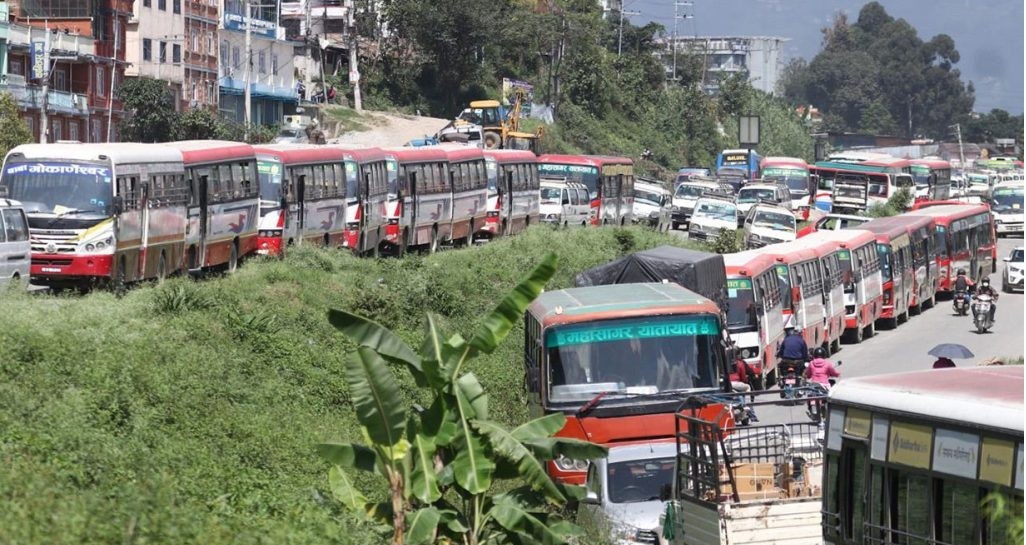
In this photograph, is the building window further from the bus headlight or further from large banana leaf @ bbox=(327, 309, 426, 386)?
large banana leaf @ bbox=(327, 309, 426, 386)

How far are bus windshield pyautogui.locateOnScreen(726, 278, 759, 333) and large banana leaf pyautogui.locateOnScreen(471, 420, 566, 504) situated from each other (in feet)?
48.3

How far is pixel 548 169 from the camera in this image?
55500 mm

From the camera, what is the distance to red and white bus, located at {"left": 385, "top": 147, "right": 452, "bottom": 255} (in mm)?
40031

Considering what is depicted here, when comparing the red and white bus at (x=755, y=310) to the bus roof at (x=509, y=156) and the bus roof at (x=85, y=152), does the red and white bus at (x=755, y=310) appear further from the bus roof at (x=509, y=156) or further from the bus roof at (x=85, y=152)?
the bus roof at (x=509, y=156)

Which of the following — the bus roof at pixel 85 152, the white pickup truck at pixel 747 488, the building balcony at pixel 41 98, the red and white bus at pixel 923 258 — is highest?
the building balcony at pixel 41 98

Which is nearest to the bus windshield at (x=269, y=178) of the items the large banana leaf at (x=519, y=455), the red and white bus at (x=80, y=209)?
the red and white bus at (x=80, y=209)

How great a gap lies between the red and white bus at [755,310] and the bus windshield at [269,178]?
9304mm

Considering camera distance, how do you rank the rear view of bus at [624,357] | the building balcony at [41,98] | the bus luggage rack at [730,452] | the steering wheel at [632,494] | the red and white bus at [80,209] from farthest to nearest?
the building balcony at [41,98] → the red and white bus at [80,209] → the rear view of bus at [624,357] → the steering wheel at [632,494] → the bus luggage rack at [730,452]

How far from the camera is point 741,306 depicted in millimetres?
27734

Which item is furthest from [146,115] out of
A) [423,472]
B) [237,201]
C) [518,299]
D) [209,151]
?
[423,472]

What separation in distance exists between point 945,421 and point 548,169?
46.7 meters

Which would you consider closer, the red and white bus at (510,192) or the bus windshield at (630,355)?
the bus windshield at (630,355)

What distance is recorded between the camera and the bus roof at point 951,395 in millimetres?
8703

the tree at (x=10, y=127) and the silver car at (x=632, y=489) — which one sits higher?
the tree at (x=10, y=127)
